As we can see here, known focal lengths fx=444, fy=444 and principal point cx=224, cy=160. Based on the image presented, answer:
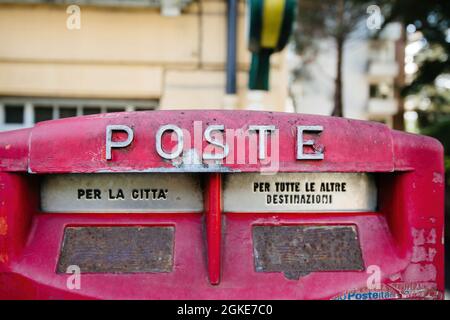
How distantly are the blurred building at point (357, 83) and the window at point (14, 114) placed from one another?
15018mm

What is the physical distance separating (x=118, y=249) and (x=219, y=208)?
38cm

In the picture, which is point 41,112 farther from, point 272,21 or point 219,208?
point 219,208

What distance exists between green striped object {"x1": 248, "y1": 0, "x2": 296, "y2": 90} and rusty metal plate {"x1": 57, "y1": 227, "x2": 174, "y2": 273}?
93.4 inches

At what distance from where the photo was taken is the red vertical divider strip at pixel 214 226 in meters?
1.43

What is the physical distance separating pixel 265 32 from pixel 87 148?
246 cm

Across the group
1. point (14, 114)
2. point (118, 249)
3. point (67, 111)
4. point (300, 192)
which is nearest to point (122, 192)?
point (118, 249)

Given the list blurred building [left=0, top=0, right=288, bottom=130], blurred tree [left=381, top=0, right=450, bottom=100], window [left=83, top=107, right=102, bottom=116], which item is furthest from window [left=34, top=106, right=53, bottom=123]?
blurred tree [left=381, top=0, right=450, bottom=100]

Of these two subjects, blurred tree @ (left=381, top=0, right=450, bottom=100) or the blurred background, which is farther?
blurred tree @ (left=381, top=0, right=450, bottom=100)

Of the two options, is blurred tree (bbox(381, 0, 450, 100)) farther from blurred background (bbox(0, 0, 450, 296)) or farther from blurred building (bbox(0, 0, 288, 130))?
blurred building (bbox(0, 0, 288, 130))

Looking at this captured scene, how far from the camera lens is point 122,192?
1554 millimetres

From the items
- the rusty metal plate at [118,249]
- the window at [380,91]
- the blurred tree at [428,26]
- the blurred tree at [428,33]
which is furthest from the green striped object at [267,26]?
the window at [380,91]

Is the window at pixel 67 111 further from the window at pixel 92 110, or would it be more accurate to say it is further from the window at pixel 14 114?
the window at pixel 14 114

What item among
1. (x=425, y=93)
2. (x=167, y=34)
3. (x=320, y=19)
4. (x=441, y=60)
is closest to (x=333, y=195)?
(x=167, y=34)

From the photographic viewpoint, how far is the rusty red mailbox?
1.42 metres
